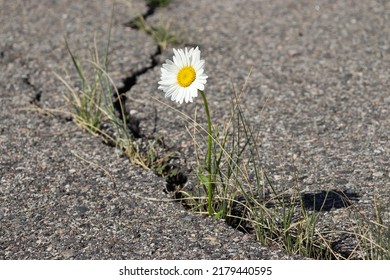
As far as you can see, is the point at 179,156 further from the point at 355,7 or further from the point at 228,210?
the point at 355,7

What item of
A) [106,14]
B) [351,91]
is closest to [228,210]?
[351,91]

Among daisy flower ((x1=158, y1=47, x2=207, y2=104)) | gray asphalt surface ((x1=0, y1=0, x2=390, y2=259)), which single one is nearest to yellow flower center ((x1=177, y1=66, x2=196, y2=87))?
daisy flower ((x1=158, y1=47, x2=207, y2=104))

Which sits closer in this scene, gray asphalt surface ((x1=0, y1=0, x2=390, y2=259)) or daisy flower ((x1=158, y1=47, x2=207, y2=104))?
daisy flower ((x1=158, y1=47, x2=207, y2=104))

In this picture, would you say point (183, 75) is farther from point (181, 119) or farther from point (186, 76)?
point (181, 119)

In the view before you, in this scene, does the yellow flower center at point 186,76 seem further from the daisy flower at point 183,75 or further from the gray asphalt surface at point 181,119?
the gray asphalt surface at point 181,119

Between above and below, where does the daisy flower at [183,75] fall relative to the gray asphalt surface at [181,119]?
above

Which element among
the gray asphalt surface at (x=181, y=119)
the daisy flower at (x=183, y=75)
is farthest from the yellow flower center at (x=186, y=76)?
the gray asphalt surface at (x=181, y=119)

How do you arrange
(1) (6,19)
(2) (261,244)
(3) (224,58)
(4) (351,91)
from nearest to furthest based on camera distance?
(2) (261,244) < (4) (351,91) < (3) (224,58) < (1) (6,19)

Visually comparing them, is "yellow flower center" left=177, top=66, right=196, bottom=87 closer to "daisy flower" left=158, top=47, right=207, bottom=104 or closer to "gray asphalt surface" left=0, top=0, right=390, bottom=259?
"daisy flower" left=158, top=47, right=207, bottom=104
